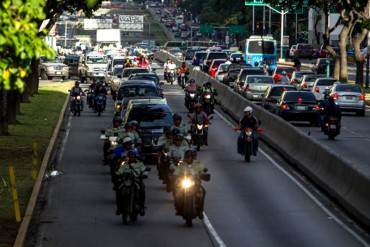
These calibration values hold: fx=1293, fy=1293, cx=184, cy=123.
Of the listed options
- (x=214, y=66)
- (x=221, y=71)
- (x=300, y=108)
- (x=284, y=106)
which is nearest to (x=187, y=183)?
(x=300, y=108)

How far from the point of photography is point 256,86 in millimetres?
61656

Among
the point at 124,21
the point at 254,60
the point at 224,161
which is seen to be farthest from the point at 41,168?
the point at 124,21

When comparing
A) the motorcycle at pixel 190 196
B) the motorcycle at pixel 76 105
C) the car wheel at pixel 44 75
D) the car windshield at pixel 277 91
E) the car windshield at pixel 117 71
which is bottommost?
the car wheel at pixel 44 75

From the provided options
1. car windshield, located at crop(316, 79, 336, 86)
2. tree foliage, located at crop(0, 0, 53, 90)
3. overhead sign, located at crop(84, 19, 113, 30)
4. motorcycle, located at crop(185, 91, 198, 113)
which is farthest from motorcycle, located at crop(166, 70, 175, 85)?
overhead sign, located at crop(84, 19, 113, 30)

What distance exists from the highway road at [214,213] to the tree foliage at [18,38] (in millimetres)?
7744

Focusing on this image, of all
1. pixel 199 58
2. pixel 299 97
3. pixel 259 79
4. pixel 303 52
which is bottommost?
pixel 303 52

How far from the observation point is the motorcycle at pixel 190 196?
22125mm

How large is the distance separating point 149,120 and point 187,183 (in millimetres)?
11655

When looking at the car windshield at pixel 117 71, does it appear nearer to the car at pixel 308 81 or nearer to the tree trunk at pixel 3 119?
the car at pixel 308 81

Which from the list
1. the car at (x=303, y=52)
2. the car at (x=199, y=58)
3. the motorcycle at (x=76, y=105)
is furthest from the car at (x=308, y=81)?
the car at (x=303, y=52)

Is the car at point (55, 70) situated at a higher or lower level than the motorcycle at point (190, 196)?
lower

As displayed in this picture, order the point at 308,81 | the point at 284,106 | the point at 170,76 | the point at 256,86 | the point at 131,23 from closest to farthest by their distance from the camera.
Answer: the point at 284,106, the point at 256,86, the point at 308,81, the point at 170,76, the point at 131,23

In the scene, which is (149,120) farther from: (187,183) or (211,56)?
(211,56)

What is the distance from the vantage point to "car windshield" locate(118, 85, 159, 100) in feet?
150
